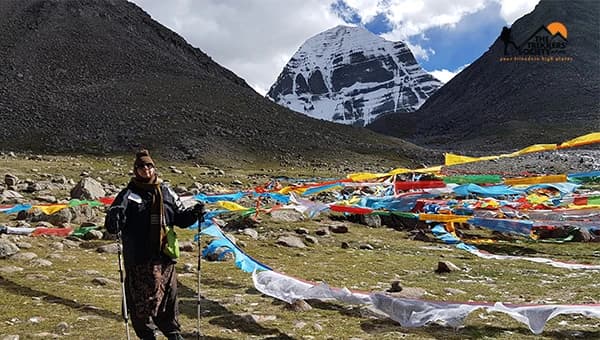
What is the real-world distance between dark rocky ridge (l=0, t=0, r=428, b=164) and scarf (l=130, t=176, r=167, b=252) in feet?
145

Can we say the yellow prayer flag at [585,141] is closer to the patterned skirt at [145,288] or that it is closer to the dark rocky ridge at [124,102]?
the patterned skirt at [145,288]

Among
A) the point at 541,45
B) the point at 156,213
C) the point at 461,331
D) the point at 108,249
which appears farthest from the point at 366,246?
the point at 541,45

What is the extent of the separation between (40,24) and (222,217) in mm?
79973

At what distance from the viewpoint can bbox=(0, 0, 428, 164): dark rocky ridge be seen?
54.8 metres

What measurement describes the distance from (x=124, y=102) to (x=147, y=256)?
6399 centimetres

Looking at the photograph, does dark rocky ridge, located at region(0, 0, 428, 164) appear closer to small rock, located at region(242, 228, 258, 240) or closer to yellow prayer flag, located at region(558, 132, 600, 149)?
small rock, located at region(242, 228, 258, 240)

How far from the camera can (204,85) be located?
3076 inches

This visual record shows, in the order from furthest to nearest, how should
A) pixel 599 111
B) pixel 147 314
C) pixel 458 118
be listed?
1. pixel 458 118
2. pixel 599 111
3. pixel 147 314

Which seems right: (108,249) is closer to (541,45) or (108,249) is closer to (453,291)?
(453,291)

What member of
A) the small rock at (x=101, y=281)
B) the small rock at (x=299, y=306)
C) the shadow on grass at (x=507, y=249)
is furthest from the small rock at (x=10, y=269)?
the shadow on grass at (x=507, y=249)

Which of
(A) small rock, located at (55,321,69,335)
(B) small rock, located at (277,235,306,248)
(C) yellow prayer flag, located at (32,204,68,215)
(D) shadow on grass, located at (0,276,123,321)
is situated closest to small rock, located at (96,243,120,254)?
(D) shadow on grass, located at (0,276,123,321)

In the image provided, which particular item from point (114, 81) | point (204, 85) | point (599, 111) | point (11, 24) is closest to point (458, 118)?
point (599, 111)

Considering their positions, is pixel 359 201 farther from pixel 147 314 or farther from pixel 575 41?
pixel 575 41

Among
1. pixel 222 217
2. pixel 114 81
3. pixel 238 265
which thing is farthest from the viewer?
pixel 114 81
